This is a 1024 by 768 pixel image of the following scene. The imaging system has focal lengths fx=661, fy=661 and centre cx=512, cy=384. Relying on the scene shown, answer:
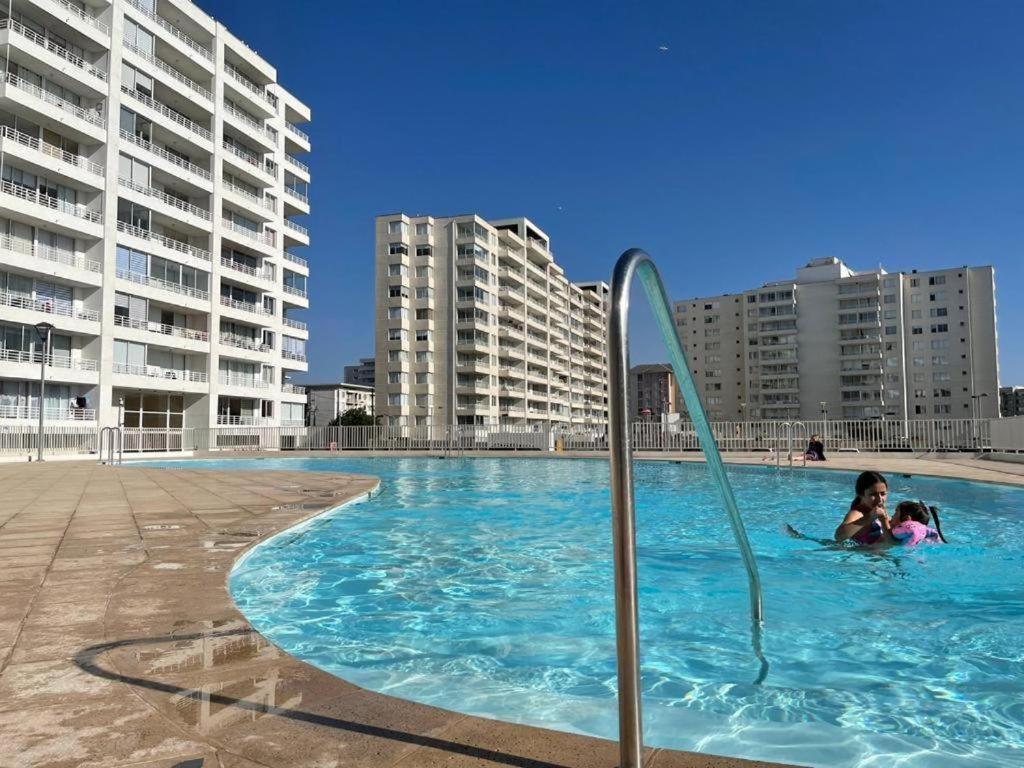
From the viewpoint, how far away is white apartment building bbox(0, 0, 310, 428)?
31609 mm

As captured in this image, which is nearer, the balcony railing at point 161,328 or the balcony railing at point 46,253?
the balcony railing at point 46,253

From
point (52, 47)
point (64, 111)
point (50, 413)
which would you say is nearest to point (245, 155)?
point (52, 47)

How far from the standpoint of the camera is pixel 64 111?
32.8 m

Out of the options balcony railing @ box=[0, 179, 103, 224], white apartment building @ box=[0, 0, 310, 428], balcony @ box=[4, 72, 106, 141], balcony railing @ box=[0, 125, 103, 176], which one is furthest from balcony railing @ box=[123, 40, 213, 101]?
balcony railing @ box=[0, 179, 103, 224]

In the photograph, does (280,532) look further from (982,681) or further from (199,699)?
(982,681)

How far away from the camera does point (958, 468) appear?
17.3 metres

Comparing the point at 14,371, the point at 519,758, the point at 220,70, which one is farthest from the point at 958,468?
the point at 220,70

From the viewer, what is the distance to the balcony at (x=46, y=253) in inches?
1212

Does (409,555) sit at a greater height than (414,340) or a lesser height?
lesser

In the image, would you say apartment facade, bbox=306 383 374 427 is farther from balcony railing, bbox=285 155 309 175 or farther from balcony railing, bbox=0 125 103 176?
balcony railing, bbox=0 125 103 176

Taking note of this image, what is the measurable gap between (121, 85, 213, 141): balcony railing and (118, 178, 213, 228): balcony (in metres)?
4.38

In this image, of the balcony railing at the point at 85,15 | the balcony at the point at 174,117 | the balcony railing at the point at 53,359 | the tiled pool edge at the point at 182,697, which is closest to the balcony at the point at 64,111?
the balcony at the point at 174,117

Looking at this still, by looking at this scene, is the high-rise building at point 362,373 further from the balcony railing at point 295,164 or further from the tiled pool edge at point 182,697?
the tiled pool edge at point 182,697

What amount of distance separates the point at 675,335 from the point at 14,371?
35.8 meters
